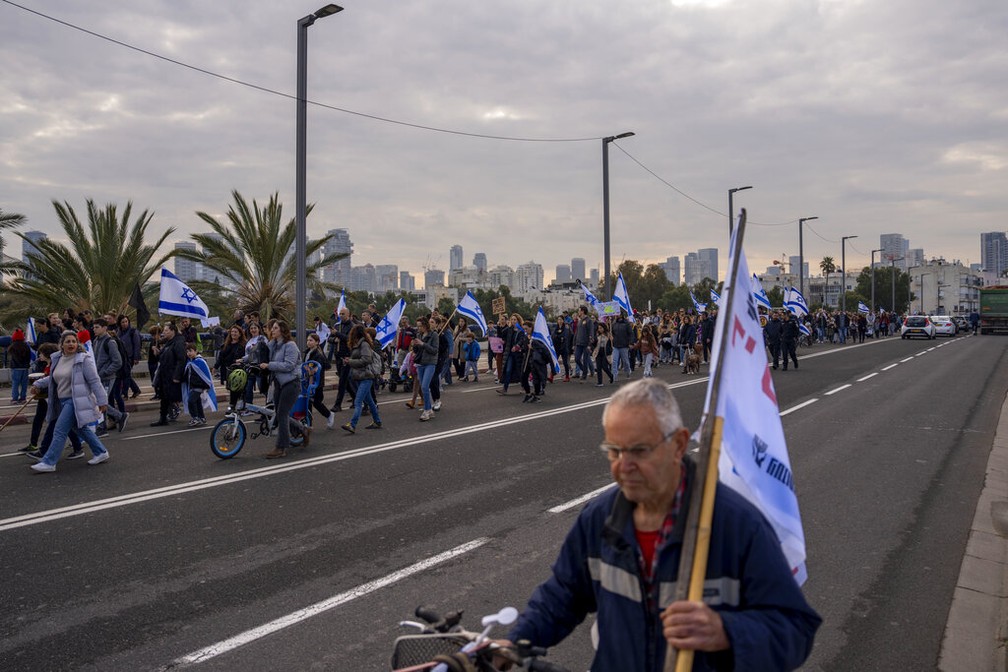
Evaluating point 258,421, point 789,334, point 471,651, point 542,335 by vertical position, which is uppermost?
point 542,335

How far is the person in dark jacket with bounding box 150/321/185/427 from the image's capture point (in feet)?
41.9

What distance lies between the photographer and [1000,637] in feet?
14.5

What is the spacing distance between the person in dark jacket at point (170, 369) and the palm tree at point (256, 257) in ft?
36.4

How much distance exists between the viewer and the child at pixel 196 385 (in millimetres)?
12789

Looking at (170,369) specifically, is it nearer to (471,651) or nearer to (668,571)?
(471,651)

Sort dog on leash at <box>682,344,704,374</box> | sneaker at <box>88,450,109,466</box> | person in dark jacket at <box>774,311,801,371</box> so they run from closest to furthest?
sneaker at <box>88,450,109,466</box>, dog on leash at <box>682,344,704,374</box>, person in dark jacket at <box>774,311,801,371</box>

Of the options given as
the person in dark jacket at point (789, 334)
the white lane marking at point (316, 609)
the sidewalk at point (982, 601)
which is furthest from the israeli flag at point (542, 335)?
the white lane marking at point (316, 609)

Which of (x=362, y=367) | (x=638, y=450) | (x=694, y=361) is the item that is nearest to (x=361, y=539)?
(x=638, y=450)

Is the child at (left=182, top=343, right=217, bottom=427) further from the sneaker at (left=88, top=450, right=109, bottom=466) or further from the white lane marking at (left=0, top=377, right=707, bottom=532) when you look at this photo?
the sneaker at (left=88, top=450, right=109, bottom=466)

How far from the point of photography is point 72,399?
9.07 m

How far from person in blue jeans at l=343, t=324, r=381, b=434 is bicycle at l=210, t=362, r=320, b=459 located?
727mm

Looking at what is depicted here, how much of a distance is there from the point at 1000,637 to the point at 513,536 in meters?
3.24

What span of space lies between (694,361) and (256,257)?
43.6 feet

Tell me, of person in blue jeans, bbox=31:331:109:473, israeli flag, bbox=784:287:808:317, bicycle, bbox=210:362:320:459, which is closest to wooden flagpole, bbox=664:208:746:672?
bicycle, bbox=210:362:320:459
